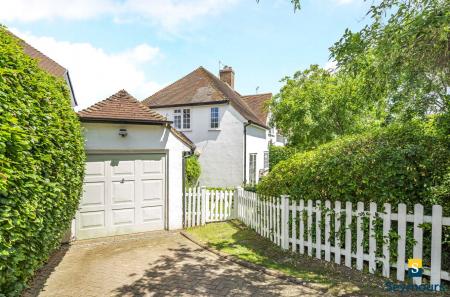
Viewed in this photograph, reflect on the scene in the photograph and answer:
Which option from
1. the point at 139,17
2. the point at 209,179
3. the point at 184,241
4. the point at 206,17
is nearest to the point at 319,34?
the point at 206,17

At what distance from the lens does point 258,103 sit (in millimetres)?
25844

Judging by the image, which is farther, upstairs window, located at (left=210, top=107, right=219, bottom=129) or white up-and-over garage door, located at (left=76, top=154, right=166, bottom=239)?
upstairs window, located at (left=210, top=107, right=219, bottom=129)

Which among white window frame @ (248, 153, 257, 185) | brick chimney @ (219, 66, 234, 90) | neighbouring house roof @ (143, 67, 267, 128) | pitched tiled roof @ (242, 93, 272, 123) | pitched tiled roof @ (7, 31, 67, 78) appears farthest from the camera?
brick chimney @ (219, 66, 234, 90)

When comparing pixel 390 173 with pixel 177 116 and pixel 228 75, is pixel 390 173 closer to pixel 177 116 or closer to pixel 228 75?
pixel 177 116

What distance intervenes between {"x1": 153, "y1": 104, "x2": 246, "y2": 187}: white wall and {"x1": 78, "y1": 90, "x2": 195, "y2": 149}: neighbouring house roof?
9.88 m

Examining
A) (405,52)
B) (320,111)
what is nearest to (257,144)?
(320,111)

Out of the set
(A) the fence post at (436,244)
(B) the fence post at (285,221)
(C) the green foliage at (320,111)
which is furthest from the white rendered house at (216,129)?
(A) the fence post at (436,244)

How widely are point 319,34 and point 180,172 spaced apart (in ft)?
19.8

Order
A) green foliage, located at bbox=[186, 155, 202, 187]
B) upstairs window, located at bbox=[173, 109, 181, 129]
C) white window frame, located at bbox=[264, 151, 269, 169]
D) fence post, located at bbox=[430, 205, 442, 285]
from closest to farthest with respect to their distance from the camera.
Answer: fence post, located at bbox=[430, 205, 442, 285], green foliage, located at bbox=[186, 155, 202, 187], upstairs window, located at bbox=[173, 109, 181, 129], white window frame, located at bbox=[264, 151, 269, 169]

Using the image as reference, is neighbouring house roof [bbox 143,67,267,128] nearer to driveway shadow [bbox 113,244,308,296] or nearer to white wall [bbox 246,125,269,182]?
white wall [bbox 246,125,269,182]

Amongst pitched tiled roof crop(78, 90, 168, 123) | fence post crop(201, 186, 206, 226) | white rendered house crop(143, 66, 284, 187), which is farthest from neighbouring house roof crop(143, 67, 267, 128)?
pitched tiled roof crop(78, 90, 168, 123)

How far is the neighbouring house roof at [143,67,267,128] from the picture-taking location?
19.1 metres

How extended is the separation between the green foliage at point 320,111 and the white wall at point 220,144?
3.46 meters

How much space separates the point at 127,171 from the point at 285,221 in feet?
16.6
